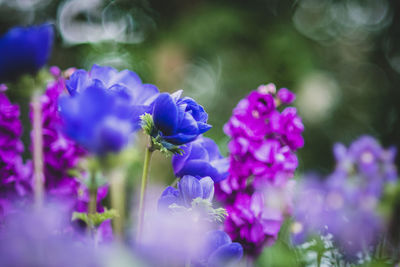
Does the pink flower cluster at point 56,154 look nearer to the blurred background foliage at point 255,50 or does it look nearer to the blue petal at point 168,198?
the blue petal at point 168,198

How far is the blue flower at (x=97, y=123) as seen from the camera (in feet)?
0.82

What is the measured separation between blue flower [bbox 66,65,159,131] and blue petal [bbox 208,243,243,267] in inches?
6.3

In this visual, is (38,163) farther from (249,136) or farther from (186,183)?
(249,136)

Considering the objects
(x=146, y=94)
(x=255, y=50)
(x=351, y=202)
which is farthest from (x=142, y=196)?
(x=255, y=50)

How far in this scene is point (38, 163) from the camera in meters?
0.29

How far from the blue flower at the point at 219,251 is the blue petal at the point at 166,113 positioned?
0.41ft

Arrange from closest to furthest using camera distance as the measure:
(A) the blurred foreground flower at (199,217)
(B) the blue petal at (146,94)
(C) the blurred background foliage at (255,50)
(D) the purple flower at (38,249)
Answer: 1. (D) the purple flower at (38,249)
2. (A) the blurred foreground flower at (199,217)
3. (B) the blue petal at (146,94)
4. (C) the blurred background foliage at (255,50)

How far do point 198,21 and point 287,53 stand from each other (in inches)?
35.0

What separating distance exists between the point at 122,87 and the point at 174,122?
0.07 metres

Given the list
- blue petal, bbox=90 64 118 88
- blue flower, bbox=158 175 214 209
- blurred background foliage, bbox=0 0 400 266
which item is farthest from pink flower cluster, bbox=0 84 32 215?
blurred background foliage, bbox=0 0 400 266

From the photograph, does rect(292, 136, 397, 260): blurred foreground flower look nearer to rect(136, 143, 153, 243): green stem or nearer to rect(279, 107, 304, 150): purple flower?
rect(279, 107, 304, 150): purple flower

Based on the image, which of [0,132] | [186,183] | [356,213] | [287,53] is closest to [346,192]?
[356,213]

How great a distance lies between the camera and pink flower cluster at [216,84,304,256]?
590 mm

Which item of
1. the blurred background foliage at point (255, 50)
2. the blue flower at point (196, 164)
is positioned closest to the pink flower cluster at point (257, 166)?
the blue flower at point (196, 164)
